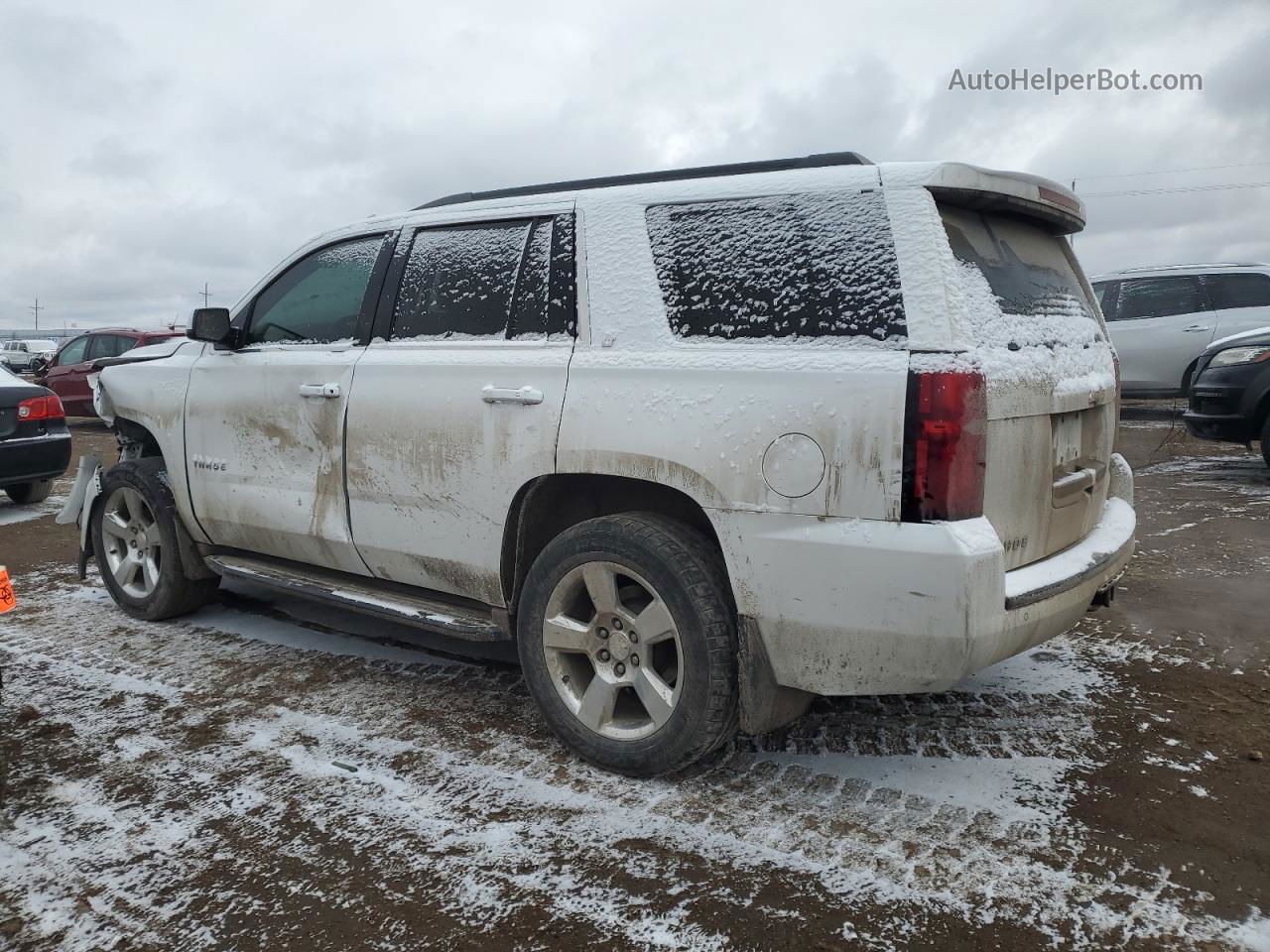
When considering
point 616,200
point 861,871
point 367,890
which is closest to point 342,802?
point 367,890

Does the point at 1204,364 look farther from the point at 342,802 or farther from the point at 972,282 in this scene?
the point at 342,802

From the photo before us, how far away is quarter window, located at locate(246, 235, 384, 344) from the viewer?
390cm

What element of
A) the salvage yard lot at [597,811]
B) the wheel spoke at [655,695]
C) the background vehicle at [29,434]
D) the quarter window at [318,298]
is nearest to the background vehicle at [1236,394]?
the salvage yard lot at [597,811]

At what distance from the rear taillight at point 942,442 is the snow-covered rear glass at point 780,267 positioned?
0.65 ft

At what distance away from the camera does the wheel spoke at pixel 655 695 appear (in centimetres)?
289

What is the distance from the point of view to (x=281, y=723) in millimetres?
3438

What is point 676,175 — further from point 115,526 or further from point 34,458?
point 34,458

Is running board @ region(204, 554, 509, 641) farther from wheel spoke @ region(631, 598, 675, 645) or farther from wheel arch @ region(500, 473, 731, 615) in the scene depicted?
wheel spoke @ region(631, 598, 675, 645)

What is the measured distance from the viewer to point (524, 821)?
2744 mm

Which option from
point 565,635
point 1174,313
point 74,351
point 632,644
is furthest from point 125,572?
point 74,351

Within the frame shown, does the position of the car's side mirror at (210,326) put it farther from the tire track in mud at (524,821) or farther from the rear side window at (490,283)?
the tire track in mud at (524,821)

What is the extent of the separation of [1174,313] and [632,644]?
11.3m

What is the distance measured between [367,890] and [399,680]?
1.52 metres

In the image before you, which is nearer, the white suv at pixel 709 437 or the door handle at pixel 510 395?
the white suv at pixel 709 437
